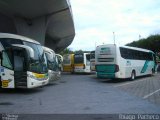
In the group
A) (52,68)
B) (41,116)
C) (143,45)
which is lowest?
(41,116)

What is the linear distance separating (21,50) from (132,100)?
244 inches

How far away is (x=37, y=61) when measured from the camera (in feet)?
53.5

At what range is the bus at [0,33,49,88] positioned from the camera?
1523 cm

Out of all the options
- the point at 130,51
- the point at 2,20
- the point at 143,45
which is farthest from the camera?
the point at 143,45

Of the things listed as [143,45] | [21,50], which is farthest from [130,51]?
[143,45]

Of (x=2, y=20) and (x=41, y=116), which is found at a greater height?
(x=2, y=20)

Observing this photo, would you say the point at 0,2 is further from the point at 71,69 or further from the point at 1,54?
the point at 71,69

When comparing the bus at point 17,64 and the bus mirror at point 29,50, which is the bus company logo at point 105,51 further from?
the bus mirror at point 29,50

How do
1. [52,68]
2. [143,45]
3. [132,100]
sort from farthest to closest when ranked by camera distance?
[143,45]
[52,68]
[132,100]

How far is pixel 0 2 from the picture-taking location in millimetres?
25578

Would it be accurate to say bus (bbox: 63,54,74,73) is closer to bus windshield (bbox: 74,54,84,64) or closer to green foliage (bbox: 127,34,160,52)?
bus windshield (bbox: 74,54,84,64)

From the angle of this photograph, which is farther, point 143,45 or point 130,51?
point 143,45

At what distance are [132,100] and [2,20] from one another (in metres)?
25.2

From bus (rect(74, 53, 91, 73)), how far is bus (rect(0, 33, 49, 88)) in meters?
20.1
